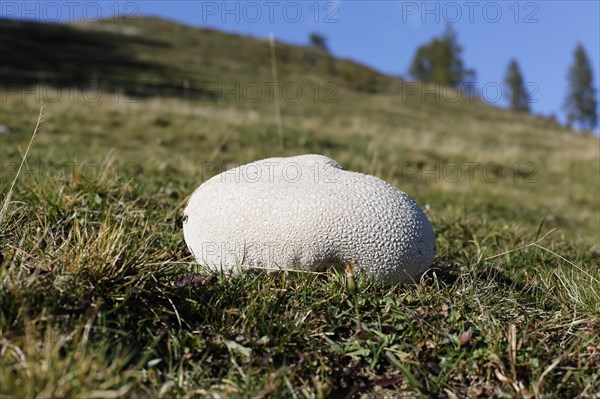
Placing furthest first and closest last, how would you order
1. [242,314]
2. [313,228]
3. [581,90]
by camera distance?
[581,90]
[313,228]
[242,314]

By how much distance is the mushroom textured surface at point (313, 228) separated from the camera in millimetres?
2613

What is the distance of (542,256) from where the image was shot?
12.1 ft

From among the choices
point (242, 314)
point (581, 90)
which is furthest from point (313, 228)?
point (581, 90)

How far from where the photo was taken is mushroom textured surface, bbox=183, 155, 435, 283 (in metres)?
2.61

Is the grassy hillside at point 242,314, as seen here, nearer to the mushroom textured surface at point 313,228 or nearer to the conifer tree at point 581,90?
the mushroom textured surface at point 313,228

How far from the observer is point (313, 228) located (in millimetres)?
2588

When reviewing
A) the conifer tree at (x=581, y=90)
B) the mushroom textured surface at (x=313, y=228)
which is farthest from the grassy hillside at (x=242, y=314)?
the conifer tree at (x=581, y=90)

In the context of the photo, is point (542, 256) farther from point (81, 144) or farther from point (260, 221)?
point (81, 144)

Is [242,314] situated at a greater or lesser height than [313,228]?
lesser

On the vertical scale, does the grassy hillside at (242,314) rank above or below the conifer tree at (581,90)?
below

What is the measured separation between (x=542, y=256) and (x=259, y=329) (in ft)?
7.77

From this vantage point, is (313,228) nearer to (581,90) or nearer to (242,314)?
(242,314)

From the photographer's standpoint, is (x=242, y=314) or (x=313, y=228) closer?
(x=242, y=314)

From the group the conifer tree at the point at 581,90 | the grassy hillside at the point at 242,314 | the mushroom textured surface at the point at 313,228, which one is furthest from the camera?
the conifer tree at the point at 581,90
